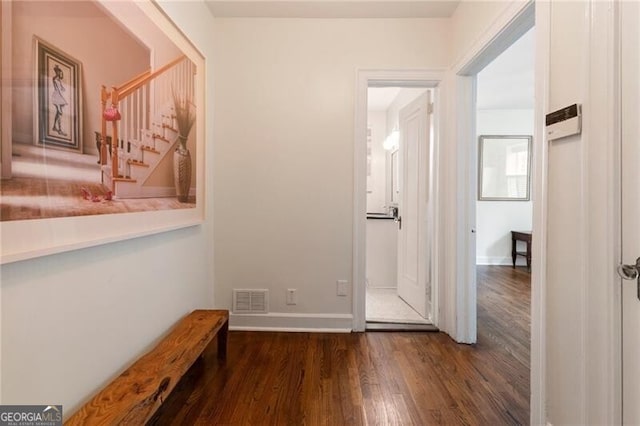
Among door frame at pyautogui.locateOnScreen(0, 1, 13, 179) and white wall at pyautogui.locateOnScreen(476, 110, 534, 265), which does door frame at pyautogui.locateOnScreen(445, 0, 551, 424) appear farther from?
white wall at pyautogui.locateOnScreen(476, 110, 534, 265)

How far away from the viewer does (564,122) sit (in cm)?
122

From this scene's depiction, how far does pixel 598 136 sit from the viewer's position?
108cm

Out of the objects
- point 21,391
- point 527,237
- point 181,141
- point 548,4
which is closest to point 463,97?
point 548,4

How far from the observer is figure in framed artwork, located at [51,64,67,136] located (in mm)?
1011

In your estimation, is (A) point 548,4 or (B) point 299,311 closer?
(A) point 548,4

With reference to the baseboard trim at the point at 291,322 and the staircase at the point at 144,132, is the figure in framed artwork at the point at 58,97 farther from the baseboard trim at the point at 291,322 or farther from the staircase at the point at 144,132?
the baseboard trim at the point at 291,322

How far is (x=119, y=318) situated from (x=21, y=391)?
444 millimetres

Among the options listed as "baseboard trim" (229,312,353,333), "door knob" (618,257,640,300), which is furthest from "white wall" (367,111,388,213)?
"door knob" (618,257,640,300)

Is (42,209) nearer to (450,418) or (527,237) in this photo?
(450,418)

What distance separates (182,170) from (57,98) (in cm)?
90

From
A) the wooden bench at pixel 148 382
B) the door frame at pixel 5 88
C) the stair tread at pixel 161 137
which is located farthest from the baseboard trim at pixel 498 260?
the door frame at pixel 5 88

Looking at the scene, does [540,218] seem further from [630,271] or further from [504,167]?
[504,167]

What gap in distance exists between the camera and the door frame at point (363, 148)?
8.13 ft

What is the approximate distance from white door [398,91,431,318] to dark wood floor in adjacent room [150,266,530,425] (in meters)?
0.60
